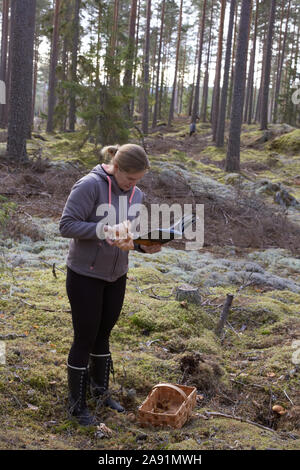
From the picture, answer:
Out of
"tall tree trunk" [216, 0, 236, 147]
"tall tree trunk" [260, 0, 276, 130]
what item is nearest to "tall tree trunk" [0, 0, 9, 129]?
"tall tree trunk" [216, 0, 236, 147]

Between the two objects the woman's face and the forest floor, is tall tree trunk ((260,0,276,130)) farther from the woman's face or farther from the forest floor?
the woman's face

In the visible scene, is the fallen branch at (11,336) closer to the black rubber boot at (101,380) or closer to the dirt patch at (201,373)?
the black rubber boot at (101,380)

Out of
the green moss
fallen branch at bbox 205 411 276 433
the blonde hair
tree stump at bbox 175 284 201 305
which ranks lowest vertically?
fallen branch at bbox 205 411 276 433

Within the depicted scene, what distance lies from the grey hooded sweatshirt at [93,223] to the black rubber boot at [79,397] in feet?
2.39

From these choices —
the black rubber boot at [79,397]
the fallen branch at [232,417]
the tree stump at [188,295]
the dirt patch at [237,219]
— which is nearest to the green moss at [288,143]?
the dirt patch at [237,219]

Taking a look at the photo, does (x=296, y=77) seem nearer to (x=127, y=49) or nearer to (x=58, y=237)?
(x=127, y=49)

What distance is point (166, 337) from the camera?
493cm

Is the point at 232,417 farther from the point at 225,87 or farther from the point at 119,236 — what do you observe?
the point at 225,87

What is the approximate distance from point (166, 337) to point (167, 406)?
1325 millimetres

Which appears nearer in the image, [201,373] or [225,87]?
[201,373]

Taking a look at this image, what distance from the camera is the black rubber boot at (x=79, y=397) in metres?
3.27

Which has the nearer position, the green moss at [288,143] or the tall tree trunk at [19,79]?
the tall tree trunk at [19,79]

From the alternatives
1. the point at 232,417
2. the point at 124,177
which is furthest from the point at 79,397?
the point at 124,177

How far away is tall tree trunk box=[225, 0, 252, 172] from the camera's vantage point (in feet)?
52.5
